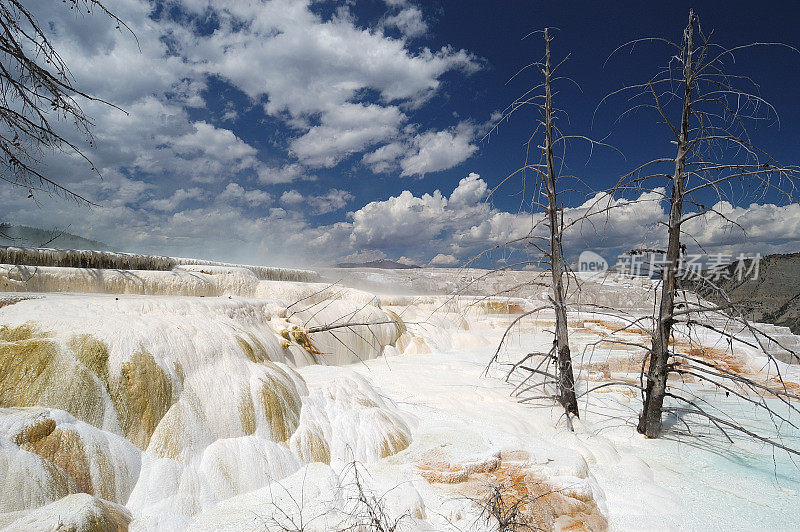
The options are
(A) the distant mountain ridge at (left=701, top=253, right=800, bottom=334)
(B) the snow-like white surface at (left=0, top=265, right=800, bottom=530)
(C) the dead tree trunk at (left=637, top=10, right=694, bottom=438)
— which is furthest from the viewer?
(A) the distant mountain ridge at (left=701, top=253, right=800, bottom=334)

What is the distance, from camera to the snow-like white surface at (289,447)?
2.57 meters

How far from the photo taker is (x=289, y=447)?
3.53 metres

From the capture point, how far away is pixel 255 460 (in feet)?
10.5

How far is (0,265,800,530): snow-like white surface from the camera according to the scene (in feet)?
8.44

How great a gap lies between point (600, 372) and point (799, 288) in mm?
16038

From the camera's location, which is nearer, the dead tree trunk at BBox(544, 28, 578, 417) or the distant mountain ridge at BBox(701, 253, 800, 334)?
the dead tree trunk at BBox(544, 28, 578, 417)

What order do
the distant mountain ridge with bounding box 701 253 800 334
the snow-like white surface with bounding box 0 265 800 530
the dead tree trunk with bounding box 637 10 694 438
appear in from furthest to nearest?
the distant mountain ridge with bounding box 701 253 800 334
the dead tree trunk with bounding box 637 10 694 438
the snow-like white surface with bounding box 0 265 800 530

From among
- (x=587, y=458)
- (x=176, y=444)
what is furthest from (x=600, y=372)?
(x=176, y=444)

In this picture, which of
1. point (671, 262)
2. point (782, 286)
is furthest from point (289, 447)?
point (782, 286)

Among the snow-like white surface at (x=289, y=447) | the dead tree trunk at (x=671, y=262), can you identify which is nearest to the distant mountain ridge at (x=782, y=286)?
the snow-like white surface at (x=289, y=447)

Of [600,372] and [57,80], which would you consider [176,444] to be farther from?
[600,372]

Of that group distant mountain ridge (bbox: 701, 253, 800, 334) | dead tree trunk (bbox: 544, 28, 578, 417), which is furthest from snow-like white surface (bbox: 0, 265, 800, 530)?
distant mountain ridge (bbox: 701, 253, 800, 334)

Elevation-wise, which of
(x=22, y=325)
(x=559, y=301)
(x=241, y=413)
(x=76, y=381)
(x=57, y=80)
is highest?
(x=57, y=80)

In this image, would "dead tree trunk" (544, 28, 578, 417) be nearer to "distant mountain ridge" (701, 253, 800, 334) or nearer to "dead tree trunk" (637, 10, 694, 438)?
A: "dead tree trunk" (637, 10, 694, 438)
